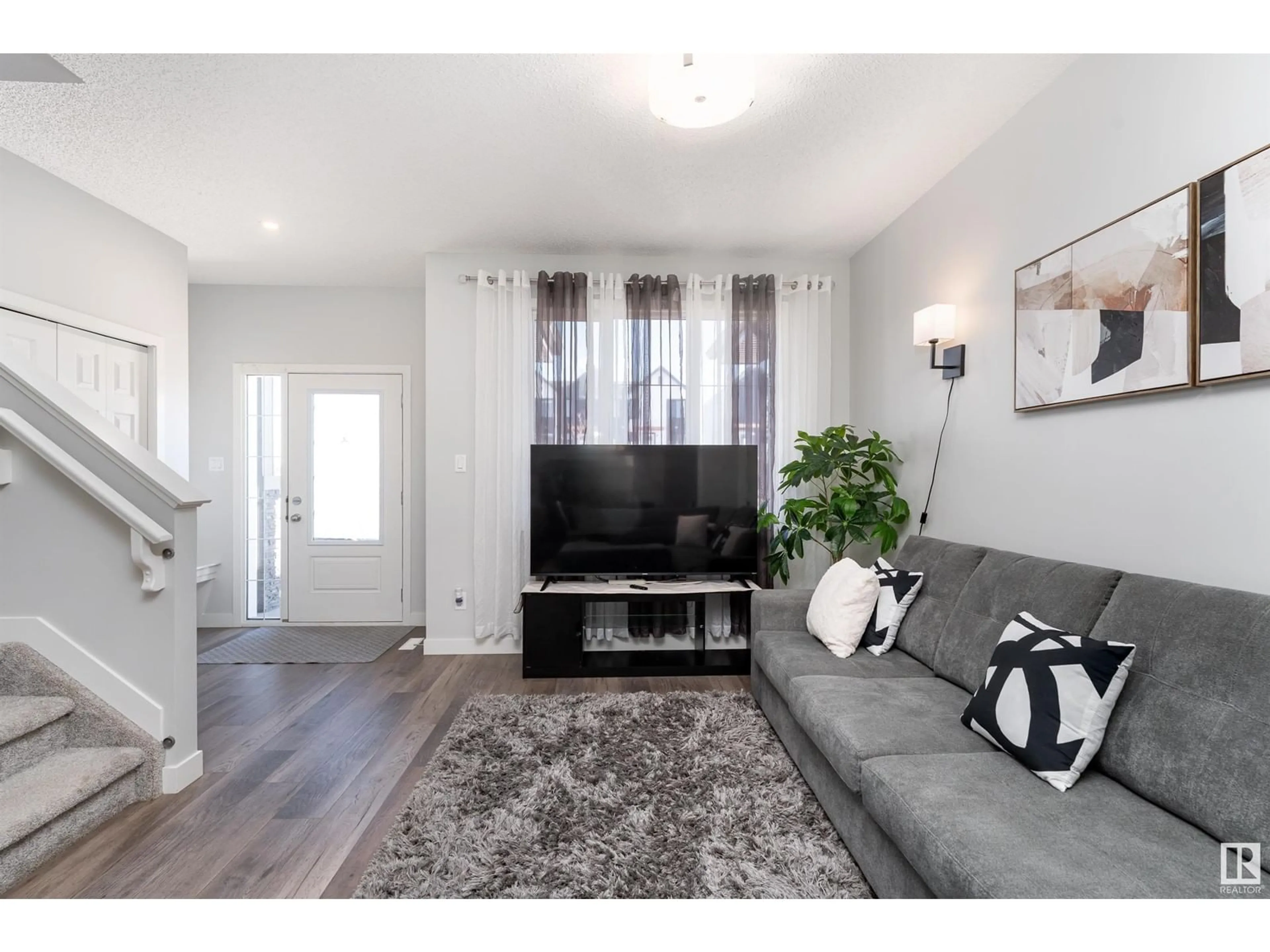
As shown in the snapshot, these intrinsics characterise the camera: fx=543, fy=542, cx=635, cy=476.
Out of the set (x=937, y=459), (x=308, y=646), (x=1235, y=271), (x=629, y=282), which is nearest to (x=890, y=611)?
(x=937, y=459)

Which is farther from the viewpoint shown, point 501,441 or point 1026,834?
point 501,441

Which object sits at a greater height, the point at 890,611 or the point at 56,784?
the point at 890,611

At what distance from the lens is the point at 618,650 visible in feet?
11.3

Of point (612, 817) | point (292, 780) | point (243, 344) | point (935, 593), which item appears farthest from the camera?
point (243, 344)

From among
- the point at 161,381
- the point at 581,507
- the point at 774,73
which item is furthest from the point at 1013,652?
the point at 161,381

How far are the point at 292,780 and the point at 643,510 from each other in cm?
218

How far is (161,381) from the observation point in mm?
3428

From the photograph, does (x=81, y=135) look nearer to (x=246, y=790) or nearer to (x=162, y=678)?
(x=162, y=678)

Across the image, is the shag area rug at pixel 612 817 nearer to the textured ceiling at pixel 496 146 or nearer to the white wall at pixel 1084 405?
the white wall at pixel 1084 405

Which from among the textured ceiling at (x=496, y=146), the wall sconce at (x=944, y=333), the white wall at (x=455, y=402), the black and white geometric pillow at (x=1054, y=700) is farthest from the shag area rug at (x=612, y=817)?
the textured ceiling at (x=496, y=146)

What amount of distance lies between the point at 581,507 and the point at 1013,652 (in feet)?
8.00

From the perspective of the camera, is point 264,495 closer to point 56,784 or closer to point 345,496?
Answer: point 345,496

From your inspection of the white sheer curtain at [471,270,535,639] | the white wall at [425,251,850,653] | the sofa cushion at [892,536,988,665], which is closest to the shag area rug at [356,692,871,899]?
the sofa cushion at [892,536,988,665]

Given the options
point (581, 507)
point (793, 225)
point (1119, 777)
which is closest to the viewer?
point (1119, 777)
